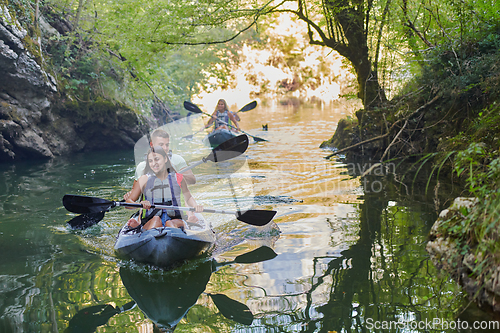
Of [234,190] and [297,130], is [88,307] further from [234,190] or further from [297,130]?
[297,130]

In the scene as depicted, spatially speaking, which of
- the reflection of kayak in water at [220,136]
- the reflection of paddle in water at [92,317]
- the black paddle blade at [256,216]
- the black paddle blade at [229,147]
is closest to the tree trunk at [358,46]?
the black paddle blade at [229,147]

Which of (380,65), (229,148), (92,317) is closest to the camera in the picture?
(92,317)

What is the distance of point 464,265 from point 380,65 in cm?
599

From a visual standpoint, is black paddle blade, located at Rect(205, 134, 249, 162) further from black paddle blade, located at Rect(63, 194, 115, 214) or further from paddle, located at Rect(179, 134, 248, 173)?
black paddle blade, located at Rect(63, 194, 115, 214)

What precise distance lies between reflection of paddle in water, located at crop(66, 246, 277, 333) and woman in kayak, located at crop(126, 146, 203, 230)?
57cm

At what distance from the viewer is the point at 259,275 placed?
3.72 m

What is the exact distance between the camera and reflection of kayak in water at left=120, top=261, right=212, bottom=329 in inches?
125

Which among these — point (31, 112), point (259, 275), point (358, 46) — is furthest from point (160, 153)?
point (31, 112)

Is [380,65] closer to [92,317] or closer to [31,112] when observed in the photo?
[92,317]

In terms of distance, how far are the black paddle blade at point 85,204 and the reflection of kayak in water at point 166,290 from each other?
0.76 meters

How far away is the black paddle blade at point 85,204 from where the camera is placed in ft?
14.3

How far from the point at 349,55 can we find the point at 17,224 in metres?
6.81

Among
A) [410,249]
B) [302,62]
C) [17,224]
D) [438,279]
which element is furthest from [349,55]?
[302,62]

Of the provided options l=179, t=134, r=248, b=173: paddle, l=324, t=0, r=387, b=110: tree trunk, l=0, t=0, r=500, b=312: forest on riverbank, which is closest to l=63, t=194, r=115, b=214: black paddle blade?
l=179, t=134, r=248, b=173: paddle
